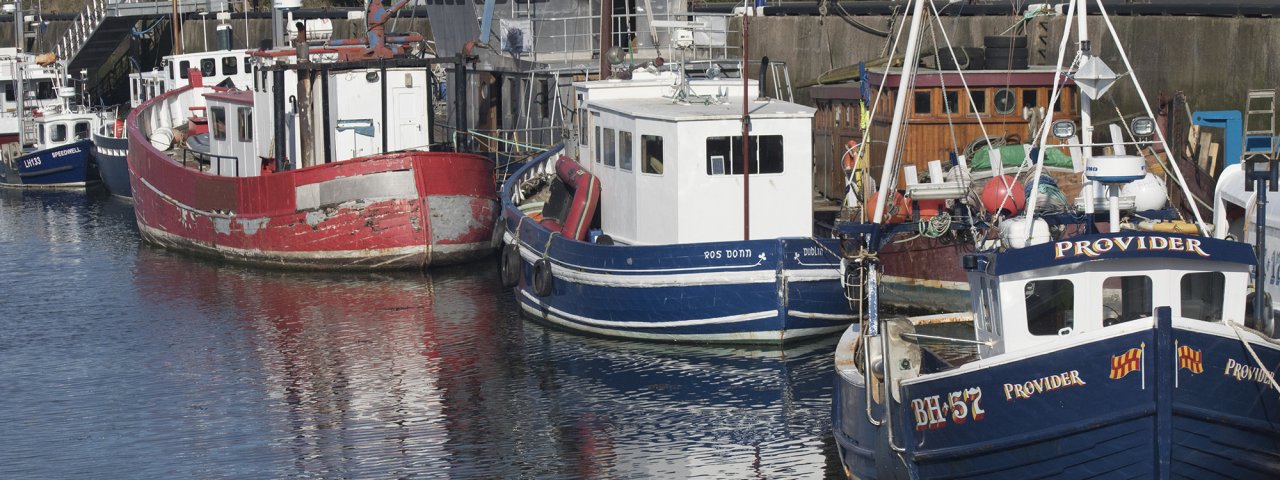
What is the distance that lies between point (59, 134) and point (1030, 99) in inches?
1228

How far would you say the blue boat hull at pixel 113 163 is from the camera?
40.4 m

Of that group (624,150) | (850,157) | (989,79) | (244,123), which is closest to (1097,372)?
(624,150)

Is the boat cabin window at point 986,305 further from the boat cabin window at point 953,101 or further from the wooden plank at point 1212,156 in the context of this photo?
the wooden plank at point 1212,156

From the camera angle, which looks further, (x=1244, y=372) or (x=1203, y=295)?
(x=1203, y=295)

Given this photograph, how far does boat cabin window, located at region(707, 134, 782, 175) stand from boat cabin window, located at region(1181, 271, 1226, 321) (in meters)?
8.47

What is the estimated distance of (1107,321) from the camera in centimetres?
1204

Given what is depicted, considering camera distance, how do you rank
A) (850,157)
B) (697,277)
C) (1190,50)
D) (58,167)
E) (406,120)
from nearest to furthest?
(697,277) → (850,157) → (1190,50) → (406,120) → (58,167)

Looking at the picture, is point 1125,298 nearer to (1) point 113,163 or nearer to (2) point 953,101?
(2) point 953,101

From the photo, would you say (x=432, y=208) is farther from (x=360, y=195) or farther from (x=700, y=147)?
(x=700, y=147)

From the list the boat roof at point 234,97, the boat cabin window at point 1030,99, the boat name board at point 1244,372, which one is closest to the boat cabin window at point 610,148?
the boat cabin window at point 1030,99

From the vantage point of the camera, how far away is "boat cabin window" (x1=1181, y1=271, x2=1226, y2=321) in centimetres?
1163

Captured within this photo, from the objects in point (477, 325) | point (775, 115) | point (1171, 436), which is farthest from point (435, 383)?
point (1171, 436)

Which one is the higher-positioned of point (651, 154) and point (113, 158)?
point (651, 154)

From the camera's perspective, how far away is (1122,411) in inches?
431
